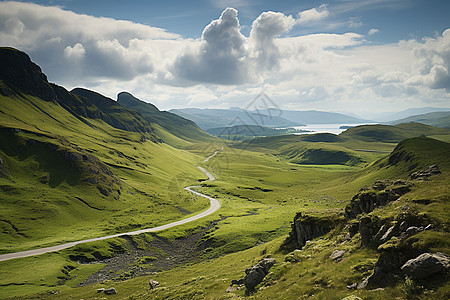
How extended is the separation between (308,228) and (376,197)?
610 inches

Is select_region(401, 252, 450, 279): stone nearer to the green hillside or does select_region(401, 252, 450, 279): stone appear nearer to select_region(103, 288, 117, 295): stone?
select_region(103, 288, 117, 295): stone

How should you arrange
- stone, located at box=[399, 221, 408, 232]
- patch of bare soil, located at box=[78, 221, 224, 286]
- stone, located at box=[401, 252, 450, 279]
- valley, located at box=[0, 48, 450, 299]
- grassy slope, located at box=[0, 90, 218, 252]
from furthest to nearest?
grassy slope, located at box=[0, 90, 218, 252]
patch of bare soil, located at box=[78, 221, 224, 286]
stone, located at box=[399, 221, 408, 232]
valley, located at box=[0, 48, 450, 299]
stone, located at box=[401, 252, 450, 279]

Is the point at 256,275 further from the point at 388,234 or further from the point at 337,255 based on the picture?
the point at 388,234

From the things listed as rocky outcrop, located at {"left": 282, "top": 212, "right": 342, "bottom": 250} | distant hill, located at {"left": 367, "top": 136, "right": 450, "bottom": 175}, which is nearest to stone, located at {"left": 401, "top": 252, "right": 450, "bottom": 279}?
rocky outcrop, located at {"left": 282, "top": 212, "right": 342, "bottom": 250}

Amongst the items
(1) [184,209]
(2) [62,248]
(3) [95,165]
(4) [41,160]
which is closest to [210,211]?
(1) [184,209]

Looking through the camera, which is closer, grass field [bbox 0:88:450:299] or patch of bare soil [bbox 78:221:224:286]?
grass field [bbox 0:88:450:299]

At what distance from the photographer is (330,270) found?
30688 millimetres

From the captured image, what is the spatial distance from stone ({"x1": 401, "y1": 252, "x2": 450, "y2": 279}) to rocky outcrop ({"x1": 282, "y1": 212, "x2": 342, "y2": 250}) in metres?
32.5

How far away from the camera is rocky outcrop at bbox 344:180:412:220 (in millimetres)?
44062

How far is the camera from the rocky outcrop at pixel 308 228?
5417 centimetres

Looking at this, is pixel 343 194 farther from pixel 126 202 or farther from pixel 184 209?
pixel 126 202

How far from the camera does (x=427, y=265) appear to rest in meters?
20.9

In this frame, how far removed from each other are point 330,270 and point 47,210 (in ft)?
482

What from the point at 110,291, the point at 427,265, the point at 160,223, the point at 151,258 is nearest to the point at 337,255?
the point at 427,265
